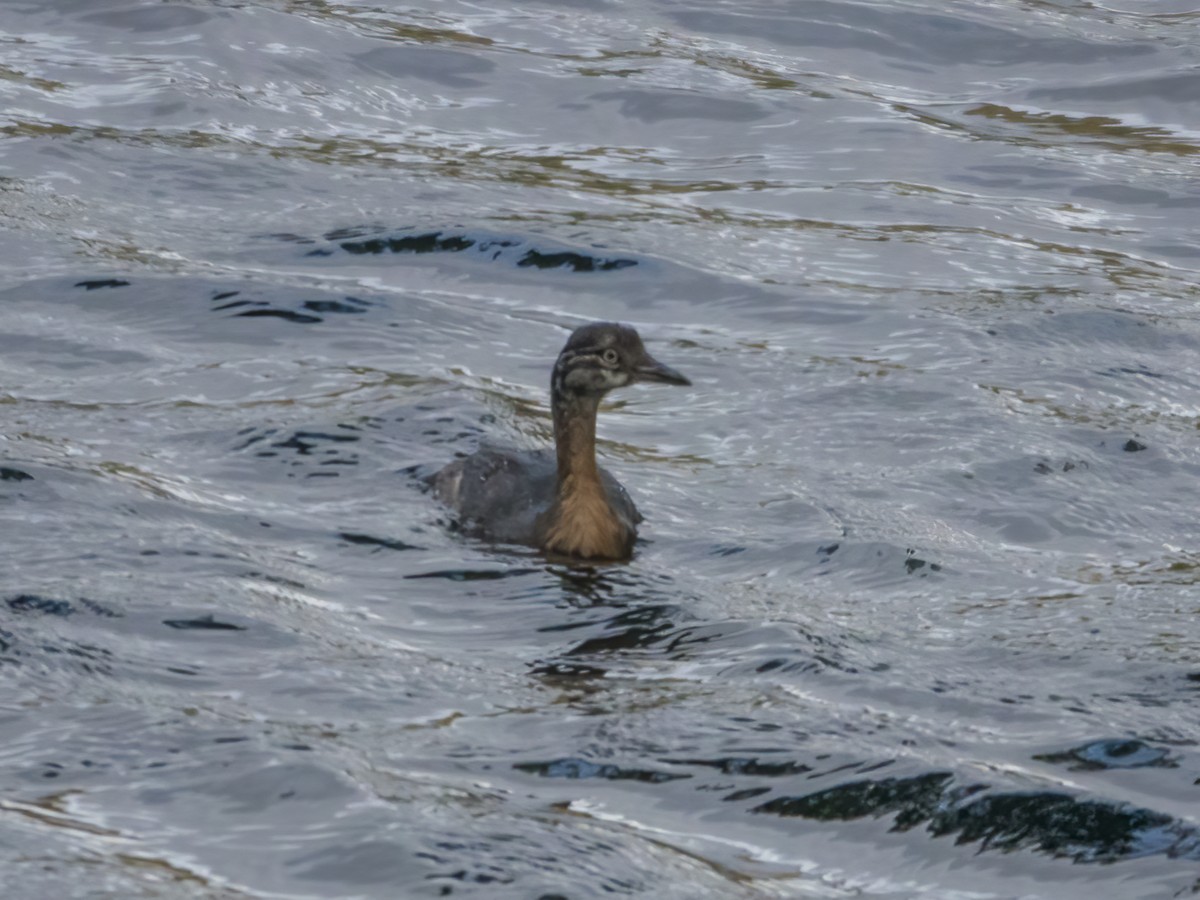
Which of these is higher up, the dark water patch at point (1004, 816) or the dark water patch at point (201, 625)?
the dark water patch at point (1004, 816)

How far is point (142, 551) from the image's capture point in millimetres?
8750

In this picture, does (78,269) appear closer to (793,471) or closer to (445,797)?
(793,471)

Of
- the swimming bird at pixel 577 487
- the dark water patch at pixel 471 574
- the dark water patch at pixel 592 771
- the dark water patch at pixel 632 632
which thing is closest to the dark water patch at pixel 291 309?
the swimming bird at pixel 577 487

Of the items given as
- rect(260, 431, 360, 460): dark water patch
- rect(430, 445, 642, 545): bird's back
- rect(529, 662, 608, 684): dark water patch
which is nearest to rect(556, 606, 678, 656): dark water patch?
rect(529, 662, 608, 684): dark water patch

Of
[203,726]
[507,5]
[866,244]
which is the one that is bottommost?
[203,726]

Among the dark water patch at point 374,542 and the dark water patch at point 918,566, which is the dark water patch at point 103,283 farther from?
the dark water patch at point 918,566

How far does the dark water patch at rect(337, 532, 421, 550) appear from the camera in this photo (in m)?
9.20

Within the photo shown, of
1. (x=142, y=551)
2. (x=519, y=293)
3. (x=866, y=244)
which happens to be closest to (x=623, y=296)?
(x=519, y=293)

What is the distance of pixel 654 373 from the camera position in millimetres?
9516

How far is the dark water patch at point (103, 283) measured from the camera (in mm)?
12711

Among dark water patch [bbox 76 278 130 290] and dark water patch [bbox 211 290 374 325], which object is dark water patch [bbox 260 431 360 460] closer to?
dark water patch [bbox 211 290 374 325]

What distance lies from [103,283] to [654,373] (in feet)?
15.4

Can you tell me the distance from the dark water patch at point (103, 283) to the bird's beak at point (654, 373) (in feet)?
14.7

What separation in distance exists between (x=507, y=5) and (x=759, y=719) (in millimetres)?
13664
